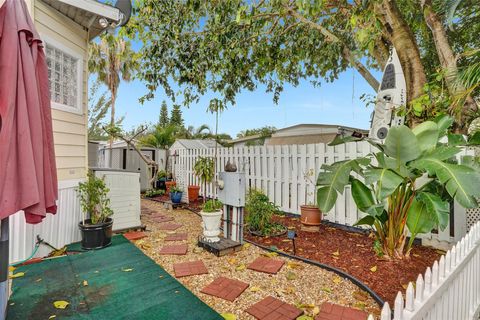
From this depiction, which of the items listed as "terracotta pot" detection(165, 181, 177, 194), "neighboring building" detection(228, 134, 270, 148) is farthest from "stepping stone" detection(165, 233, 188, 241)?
"neighboring building" detection(228, 134, 270, 148)

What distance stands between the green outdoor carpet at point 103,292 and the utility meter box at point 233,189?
1.53 m

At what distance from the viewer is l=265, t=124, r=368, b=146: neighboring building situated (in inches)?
472

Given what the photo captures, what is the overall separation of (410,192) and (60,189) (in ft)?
18.0

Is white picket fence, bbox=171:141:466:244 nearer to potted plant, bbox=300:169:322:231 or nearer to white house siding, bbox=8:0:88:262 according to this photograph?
potted plant, bbox=300:169:322:231

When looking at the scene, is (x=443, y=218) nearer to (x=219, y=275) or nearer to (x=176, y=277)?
(x=219, y=275)

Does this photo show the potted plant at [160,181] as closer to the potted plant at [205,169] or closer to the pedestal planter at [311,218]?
the potted plant at [205,169]

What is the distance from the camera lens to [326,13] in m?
7.00

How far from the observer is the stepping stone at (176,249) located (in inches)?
165

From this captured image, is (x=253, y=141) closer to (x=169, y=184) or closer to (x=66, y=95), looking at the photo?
(x=169, y=184)

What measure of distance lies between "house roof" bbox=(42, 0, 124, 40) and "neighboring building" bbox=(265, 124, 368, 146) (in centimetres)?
921

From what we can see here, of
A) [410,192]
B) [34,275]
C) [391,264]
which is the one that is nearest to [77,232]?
[34,275]

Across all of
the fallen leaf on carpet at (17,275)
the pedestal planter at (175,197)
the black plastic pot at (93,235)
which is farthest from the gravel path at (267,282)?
the pedestal planter at (175,197)

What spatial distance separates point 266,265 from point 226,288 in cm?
84

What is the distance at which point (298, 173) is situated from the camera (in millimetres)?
6199
